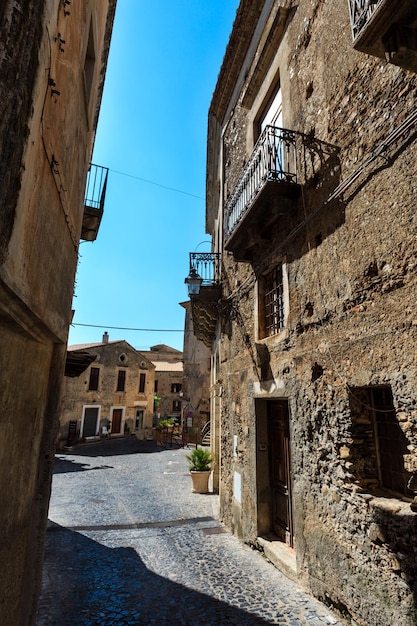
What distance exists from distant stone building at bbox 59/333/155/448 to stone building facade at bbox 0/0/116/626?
75.0ft

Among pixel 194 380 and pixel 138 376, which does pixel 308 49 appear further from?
pixel 138 376

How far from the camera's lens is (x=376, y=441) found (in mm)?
4078

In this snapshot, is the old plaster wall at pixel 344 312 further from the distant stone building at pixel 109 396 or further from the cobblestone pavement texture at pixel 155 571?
the distant stone building at pixel 109 396

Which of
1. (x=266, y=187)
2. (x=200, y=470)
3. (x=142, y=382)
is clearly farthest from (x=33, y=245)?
(x=142, y=382)

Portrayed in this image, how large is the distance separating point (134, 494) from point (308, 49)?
39.0 feet

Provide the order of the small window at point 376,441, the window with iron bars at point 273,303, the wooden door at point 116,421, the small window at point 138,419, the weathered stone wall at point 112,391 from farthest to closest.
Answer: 1. the small window at point 138,419
2. the wooden door at point 116,421
3. the weathered stone wall at point 112,391
4. the window with iron bars at point 273,303
5. the small window at point 376,441

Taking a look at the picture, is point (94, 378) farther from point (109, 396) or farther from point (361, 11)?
point (361, 11)

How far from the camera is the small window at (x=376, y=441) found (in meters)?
3.83

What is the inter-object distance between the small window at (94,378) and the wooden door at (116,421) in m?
2.87

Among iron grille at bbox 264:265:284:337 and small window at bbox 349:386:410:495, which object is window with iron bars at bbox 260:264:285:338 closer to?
iron grille at bbox 264:265:284:337

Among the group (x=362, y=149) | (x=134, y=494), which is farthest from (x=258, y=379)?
(x=134, y=494)

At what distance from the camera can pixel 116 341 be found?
31969 millimetres

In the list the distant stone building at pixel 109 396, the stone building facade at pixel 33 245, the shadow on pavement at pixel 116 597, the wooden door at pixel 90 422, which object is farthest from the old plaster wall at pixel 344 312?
the wooden door at pixel 90 422

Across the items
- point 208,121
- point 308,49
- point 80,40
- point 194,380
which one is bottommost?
point 194,380
